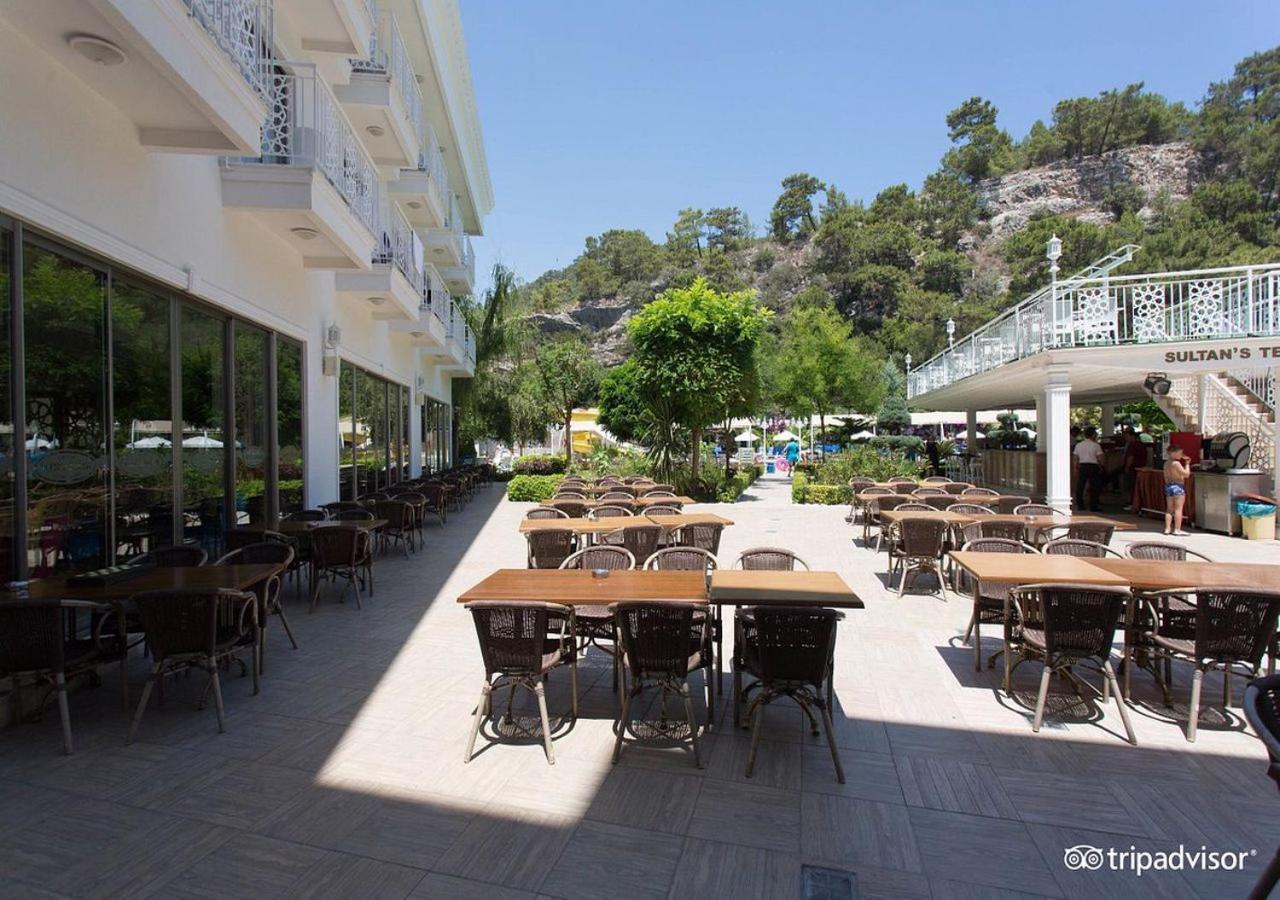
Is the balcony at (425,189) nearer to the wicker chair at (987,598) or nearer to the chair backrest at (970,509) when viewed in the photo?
the chair backrest at (970,509)

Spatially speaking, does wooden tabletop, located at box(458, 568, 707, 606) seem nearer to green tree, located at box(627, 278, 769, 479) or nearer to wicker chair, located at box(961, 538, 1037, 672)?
wicker chair, located at box(961, 538, 1037, 672)

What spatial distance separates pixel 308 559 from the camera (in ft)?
24.1

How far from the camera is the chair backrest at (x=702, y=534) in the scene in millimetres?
6797

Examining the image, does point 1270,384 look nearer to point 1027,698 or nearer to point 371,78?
point 1027,698

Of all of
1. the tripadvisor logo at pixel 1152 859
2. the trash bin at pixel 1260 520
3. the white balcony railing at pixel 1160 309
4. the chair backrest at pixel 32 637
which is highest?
the white balcony railing at pixel 1160 309

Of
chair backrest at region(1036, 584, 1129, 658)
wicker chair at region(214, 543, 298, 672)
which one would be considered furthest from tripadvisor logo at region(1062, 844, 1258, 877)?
wicker chair at region(214, 543, 298, 672)

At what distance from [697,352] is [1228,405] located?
10.8 metres

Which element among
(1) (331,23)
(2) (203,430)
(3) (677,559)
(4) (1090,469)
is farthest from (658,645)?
(4) (1090,469)

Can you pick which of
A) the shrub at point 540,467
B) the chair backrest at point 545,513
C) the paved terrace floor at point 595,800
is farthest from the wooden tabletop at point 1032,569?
the shrub at point 540,467

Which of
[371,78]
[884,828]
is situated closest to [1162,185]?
[371,78]

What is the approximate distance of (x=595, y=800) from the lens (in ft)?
10.6

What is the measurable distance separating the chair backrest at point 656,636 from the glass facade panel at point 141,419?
4607 mm

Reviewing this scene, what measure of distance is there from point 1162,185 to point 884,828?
85.1m

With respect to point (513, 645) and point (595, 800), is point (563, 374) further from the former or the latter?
point (595, 800)
